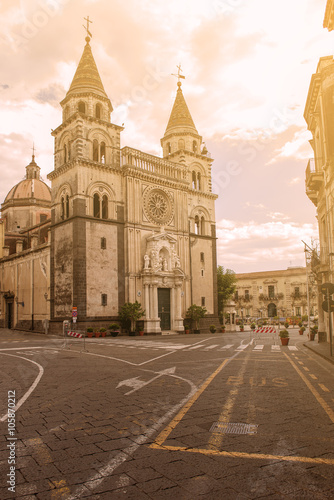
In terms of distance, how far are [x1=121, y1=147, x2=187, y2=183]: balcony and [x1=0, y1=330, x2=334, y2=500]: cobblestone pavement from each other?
109ft

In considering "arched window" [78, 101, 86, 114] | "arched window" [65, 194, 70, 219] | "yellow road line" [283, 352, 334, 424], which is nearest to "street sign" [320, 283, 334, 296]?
"yellow road line" [283, 352, 334, 424]

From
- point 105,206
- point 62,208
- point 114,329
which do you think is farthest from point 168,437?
point 62,208

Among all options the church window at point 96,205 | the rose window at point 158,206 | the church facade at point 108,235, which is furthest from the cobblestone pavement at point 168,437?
the rose window at point 158,206

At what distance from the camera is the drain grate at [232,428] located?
20.7 ft

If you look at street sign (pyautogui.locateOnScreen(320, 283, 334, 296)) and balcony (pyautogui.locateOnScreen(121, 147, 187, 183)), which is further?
balcony (pyautogui.locateOnScreen(121, 147, 187, 183))

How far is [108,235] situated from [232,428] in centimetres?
3396

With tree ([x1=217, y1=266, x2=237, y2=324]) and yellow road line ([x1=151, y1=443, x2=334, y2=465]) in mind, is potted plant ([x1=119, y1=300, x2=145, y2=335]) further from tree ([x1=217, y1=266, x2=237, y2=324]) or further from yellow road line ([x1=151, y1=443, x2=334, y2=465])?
yellow road line ([x1=151, y1=443, x2=334, y2=465])

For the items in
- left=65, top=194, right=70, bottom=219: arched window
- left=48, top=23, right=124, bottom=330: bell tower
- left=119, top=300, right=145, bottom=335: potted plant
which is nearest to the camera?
left=48, top=23, right=124, bottom=330: bell tower

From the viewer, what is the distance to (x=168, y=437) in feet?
19.7

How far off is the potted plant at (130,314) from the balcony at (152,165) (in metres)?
14.2

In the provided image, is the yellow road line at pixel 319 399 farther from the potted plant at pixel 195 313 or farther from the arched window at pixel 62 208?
the arched window at pixel 62 208

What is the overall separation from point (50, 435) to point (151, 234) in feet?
122

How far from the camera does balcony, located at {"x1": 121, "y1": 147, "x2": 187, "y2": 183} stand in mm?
42312

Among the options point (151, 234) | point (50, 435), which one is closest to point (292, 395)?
point (50, 435)
